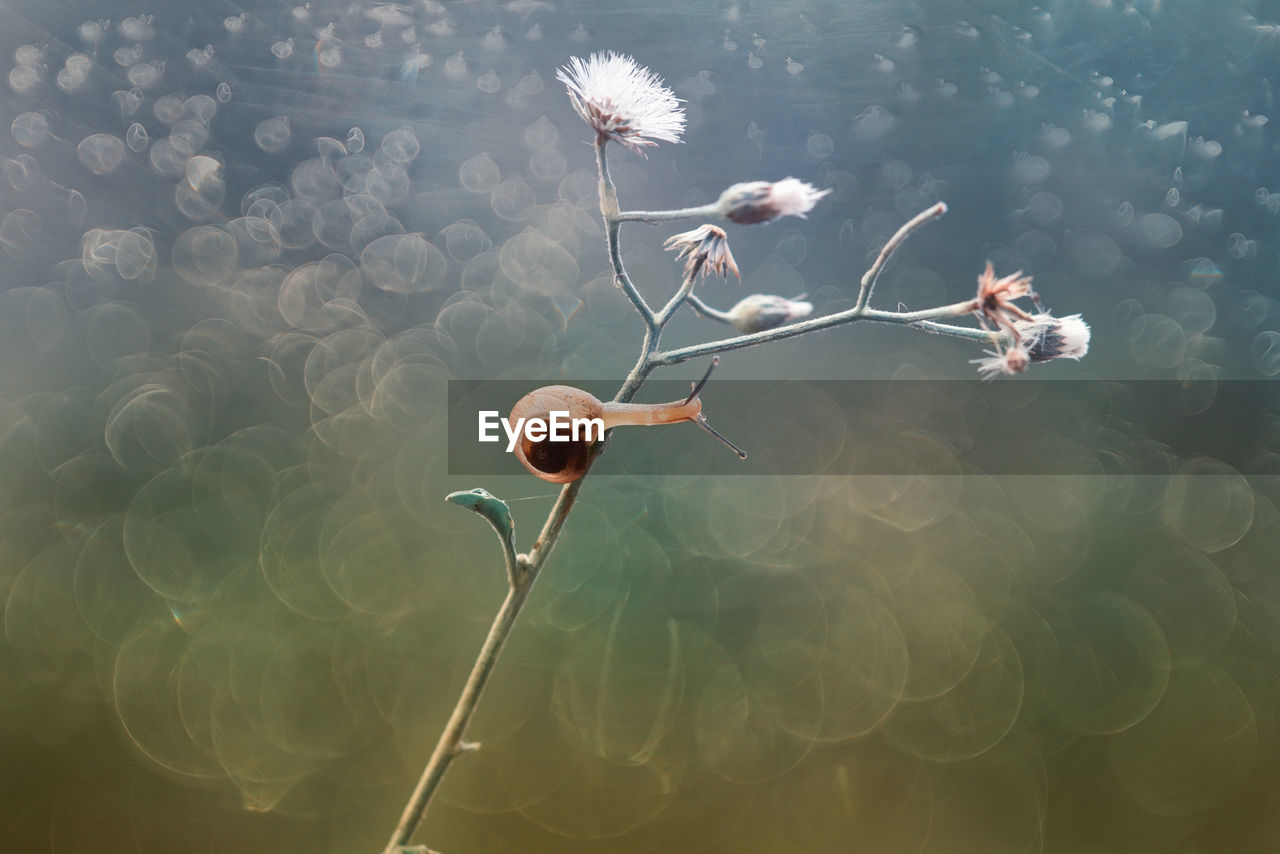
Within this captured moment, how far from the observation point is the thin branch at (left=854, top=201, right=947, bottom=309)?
28 cm

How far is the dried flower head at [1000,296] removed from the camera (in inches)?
12.3

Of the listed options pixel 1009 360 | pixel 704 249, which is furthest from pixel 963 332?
pixel 704 249

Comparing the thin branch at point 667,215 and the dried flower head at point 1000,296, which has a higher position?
the thin branch at point 667,215

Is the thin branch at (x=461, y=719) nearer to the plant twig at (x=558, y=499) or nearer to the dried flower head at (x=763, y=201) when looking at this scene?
the plant twig at (x=558, y=499)

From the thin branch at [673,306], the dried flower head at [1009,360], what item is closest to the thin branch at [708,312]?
the thin branch at [673,306]

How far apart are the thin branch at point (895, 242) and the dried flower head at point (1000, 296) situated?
1.4 inches

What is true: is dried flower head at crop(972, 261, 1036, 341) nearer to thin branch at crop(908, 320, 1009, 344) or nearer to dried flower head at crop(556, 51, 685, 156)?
thin branch at crop(908, 320, 1009, 344)

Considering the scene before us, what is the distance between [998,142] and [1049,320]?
2.13 m

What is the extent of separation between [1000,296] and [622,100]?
20 cm

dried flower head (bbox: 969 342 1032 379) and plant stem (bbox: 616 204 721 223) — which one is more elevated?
plant stem (bbox: 616 204 721 223)

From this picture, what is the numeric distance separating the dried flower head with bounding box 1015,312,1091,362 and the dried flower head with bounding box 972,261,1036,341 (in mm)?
28

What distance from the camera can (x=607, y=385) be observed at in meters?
1.86

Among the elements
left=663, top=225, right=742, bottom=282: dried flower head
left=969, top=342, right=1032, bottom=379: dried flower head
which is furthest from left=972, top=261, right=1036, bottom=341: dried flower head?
left=663, top=225, right=742, bottom=282: dried flower head

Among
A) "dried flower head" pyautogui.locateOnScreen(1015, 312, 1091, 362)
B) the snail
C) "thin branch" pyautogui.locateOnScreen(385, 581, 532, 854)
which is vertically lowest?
"thin branch" pyautogui.locateOnScreen(385, 581, 532, 854)
